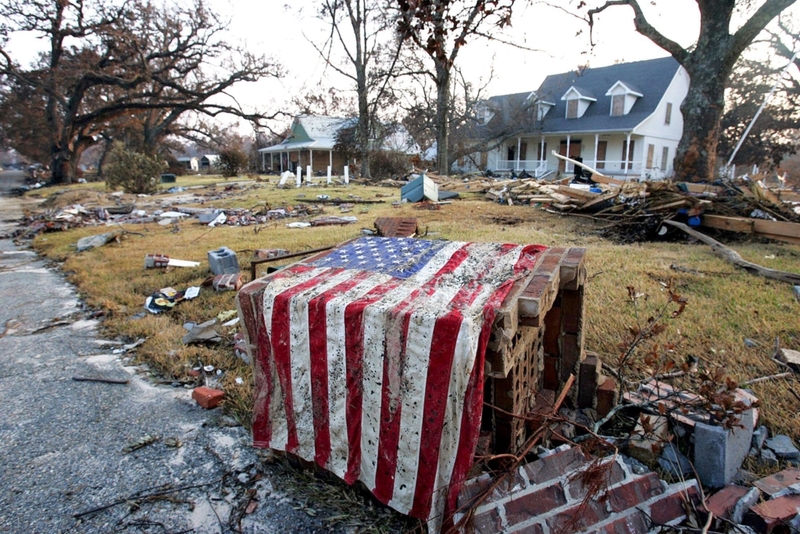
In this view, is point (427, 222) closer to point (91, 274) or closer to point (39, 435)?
point (91, 274)

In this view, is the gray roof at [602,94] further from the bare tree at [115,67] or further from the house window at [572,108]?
the bare tree at [115,67]

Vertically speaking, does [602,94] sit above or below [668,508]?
above

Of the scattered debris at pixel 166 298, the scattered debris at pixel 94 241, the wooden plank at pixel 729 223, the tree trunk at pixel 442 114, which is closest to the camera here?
the scattered debris at pixel 166 298

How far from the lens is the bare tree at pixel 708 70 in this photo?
32.2ft

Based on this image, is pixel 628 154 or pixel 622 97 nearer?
pixel 622 97

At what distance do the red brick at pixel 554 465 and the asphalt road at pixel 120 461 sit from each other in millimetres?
752

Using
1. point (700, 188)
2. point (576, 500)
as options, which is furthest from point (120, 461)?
point (700, 188)

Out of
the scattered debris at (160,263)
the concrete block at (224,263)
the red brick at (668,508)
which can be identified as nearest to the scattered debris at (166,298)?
the concrete block at (224,263)

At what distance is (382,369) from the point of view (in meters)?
1.98

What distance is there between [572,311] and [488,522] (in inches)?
50.2

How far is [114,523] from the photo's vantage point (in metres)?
2.09

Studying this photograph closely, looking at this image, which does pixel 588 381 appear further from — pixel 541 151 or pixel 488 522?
pixel 541 151

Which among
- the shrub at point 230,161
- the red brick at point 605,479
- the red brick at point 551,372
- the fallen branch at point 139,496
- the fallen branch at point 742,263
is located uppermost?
the shrub at point 230,161

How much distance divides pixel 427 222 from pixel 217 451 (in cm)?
760
